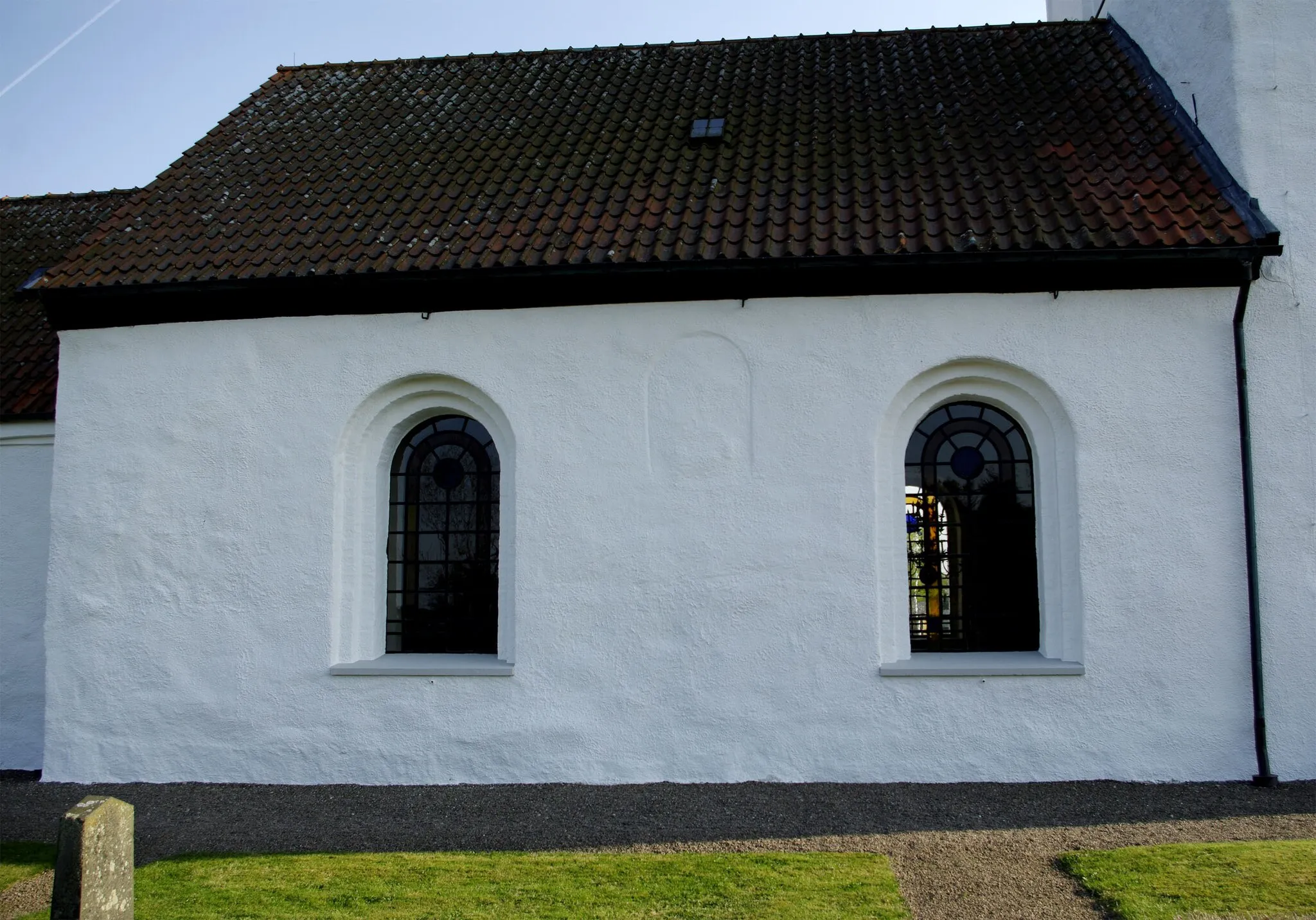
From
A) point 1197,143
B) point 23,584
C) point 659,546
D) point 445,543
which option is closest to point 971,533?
point 659,546

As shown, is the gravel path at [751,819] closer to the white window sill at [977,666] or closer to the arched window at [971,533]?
the white window sill at [977,666]

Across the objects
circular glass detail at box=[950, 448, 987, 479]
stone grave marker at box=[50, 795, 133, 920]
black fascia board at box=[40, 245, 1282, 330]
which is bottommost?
stone grave marker at box=[50, 795, 133, 920]

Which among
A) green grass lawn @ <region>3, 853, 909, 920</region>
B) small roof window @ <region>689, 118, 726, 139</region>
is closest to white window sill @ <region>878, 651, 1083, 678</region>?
green grass lawn @ <region>3, 853, 909, 920</region>

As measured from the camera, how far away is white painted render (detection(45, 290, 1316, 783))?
737 cm

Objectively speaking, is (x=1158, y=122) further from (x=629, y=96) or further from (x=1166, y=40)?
(x=629, y=96)

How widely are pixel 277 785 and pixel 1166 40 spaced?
10481 mm

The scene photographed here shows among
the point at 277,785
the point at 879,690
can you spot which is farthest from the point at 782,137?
the point at 277,785

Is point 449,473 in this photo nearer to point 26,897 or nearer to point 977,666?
point 26,897

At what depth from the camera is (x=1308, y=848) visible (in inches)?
223

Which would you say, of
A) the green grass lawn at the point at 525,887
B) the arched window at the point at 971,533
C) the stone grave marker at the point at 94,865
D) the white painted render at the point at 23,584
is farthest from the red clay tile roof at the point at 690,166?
the stone grave marker at the point at 94,865

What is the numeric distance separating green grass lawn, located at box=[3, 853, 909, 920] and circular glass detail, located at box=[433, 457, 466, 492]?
329 centimetres

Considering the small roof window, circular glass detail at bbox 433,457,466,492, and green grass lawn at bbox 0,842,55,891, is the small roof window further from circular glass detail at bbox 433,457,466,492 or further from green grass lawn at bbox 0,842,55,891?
green grass lawn at bbox 0,842,55,891

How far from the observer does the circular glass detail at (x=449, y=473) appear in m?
8.49

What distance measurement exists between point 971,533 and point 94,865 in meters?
6.34
